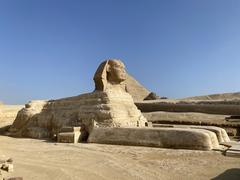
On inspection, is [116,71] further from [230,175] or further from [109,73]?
[230,175]

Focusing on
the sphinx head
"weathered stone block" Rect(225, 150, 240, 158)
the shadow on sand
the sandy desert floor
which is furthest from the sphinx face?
the shadow on sand

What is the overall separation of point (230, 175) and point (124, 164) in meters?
2.40

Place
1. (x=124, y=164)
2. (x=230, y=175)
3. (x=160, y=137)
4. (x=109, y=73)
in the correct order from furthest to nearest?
(x=109, y=73)
(x=160, y=137)
(x=124, y=164)
(x=230, y=175)

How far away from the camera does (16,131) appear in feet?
47.0

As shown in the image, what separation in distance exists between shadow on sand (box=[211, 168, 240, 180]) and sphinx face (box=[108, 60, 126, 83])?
7.37 m

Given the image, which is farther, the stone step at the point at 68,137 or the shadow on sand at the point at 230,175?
the stone step at the point at 68,137

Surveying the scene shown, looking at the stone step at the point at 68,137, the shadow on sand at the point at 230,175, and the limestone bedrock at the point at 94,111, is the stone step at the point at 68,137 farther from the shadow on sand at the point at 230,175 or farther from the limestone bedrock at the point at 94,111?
the shadow on sand at the point at 230,175

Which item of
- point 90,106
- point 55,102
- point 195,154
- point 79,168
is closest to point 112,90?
point 90,106

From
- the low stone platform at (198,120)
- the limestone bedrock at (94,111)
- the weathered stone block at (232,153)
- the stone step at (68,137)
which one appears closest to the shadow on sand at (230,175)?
the weathered stone block at (232,153)

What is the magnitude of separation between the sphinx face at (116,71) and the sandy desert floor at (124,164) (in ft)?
14.7

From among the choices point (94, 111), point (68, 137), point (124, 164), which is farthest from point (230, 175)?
point (94, 111)

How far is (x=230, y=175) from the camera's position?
17.8ft

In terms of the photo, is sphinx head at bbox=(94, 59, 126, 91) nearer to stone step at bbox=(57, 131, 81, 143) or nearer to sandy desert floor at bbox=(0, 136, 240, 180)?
stone step at bbox=(57, 131, 81, 143)

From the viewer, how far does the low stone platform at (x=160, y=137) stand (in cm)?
827
